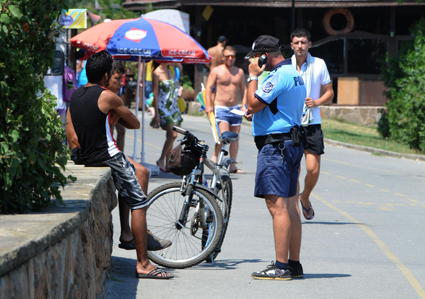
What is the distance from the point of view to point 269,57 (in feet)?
19.9

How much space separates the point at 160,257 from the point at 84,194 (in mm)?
1703

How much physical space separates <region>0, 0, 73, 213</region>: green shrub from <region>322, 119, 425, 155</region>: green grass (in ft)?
50.3

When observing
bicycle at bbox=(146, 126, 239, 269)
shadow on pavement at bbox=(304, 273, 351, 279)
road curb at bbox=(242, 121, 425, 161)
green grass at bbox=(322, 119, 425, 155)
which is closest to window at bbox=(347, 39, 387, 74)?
green grass at bbox=(322, 119, 425, 155)

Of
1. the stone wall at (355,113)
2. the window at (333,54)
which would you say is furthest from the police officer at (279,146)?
the window at (333,54)

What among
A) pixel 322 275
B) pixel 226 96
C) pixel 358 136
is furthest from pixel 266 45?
pixel 358 136

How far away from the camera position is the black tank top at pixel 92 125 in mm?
5590

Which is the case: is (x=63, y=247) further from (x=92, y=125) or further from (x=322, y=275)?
(x=322, y=275)

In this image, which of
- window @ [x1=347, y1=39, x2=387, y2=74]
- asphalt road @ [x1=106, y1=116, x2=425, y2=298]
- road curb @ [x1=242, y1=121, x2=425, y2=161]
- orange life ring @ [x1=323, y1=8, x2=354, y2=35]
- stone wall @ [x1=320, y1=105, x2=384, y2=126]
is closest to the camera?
asphalt road @ [x1=106, y1=116, x2=425, y2=298]

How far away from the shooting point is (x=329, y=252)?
704 cm

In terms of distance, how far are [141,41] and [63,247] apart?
27.0 feet

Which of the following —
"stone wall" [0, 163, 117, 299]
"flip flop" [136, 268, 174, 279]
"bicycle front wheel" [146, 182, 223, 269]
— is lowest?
"flip flop" [136, 268, 174, 279]

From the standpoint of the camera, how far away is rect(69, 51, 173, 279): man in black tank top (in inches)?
219

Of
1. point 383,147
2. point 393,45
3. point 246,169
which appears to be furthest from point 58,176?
point 393,45

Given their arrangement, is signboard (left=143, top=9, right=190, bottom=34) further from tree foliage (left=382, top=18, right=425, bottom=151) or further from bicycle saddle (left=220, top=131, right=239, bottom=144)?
bicycle saddle (left=220, top=131, right=239, bottom=144)
